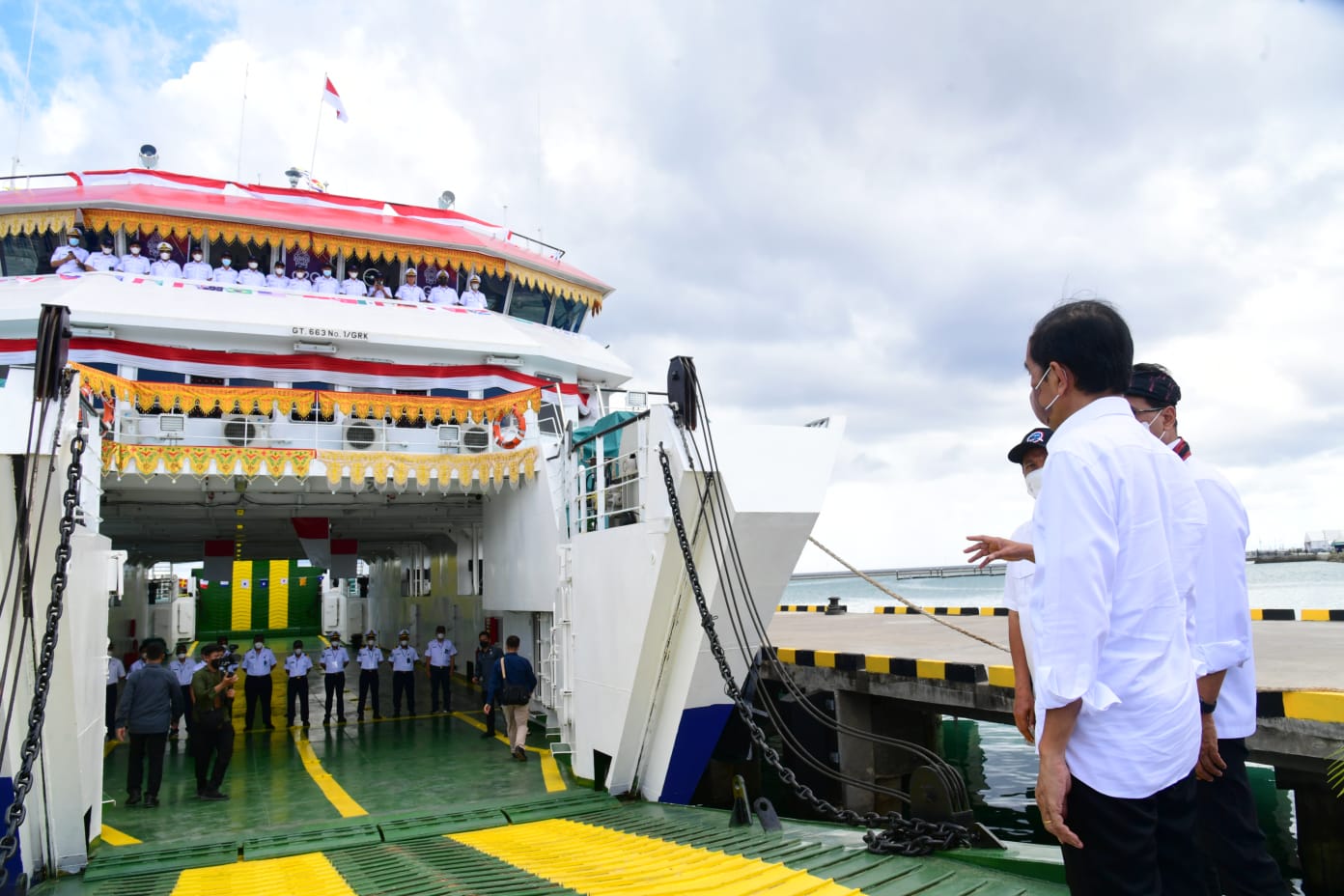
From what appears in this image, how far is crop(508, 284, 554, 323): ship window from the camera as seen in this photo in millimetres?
16219

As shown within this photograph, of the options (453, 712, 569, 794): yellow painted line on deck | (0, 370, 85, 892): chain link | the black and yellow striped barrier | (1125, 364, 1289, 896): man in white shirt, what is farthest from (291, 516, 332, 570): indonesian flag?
(1125, 364, 1289, 896): man in white shirt

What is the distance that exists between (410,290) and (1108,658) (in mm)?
14720

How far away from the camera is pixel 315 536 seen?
1584 cm

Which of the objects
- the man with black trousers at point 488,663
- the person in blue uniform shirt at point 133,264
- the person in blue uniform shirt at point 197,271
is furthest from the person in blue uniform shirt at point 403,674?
the person in blue uniform shirt at point 133,264

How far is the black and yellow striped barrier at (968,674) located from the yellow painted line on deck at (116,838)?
656 cm

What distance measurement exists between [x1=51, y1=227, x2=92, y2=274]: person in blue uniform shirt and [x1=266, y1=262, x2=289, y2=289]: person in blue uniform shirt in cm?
268

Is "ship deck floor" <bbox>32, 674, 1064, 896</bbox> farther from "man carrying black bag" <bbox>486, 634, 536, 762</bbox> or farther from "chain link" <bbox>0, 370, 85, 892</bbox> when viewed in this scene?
"chain link" <bbox>0, 370, 85, 892</bbox>

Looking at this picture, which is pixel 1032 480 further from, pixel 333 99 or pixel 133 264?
pixel 333 99

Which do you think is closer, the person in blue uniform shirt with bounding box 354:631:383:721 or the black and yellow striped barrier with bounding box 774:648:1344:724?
the black and yellow striped barrier with bounding box 774:648:1344:724

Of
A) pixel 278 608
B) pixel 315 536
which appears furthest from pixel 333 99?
pixel 278 608

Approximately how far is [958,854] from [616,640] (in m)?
3.83

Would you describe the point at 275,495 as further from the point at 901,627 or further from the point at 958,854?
the point at 958,854

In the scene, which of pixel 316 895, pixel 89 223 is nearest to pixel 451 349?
pixel 89 223

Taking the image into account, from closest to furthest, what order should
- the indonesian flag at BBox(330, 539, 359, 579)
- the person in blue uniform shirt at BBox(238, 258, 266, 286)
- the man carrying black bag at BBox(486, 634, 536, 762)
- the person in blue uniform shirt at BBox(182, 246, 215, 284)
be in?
the man carrying black bag at BBox(486, 634, 536, 762), the person in blue uniform shirt at BBox(182, 246, 215, 284), the person in blue uniform shirt at BBox(238, 258, 266, 286), the indonesian flag at BBox(330, 539, 359, 579)
